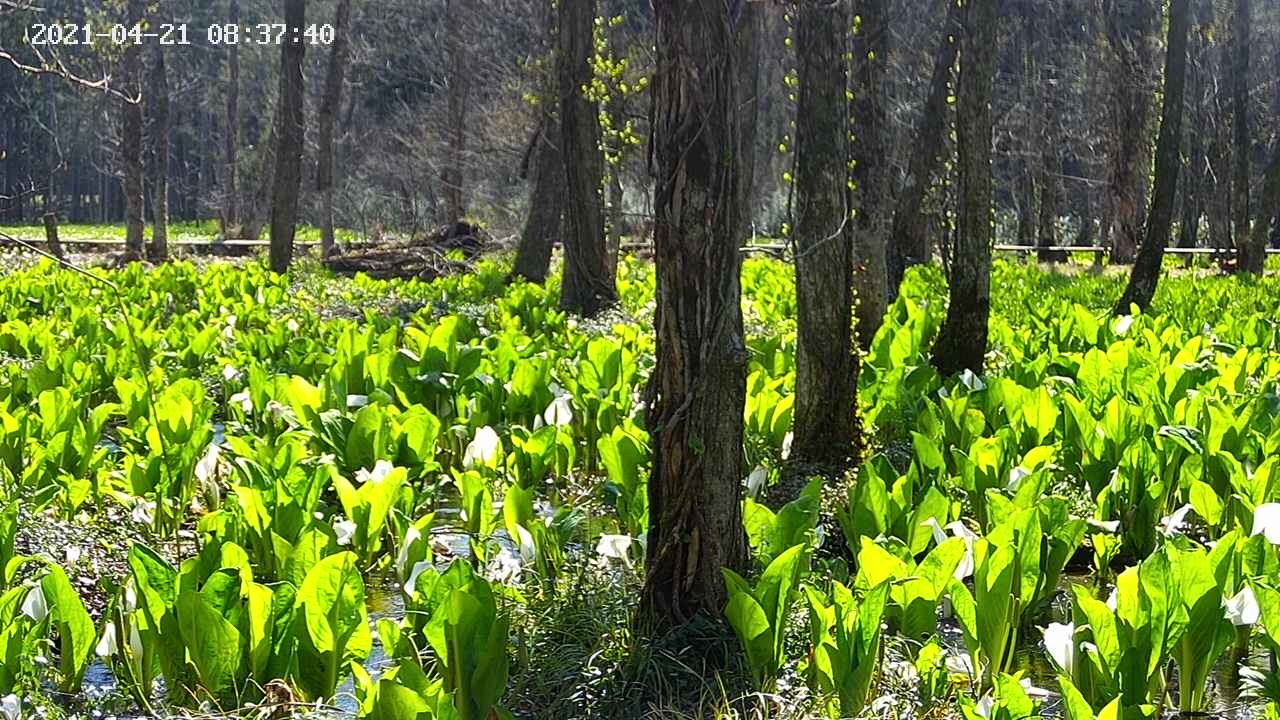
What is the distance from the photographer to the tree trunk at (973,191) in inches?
314

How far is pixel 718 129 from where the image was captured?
366cm

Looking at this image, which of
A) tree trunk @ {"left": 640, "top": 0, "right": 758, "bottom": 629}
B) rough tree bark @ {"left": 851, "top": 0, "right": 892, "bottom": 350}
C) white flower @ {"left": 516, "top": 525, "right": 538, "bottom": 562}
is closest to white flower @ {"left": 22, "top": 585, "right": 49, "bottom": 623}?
white flower @ {"left": 516, "top": 525, "right": 538, "bottom": 562}

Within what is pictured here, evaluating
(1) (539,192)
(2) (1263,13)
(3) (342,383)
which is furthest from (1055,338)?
(2) (1263,13)

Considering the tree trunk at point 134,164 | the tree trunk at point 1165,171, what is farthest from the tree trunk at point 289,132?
the tree trunk at point 1165,171

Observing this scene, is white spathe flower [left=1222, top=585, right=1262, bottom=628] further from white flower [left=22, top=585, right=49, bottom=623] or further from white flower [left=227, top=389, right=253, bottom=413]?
white flower [left=227, top=389, right=253, bottom=413]

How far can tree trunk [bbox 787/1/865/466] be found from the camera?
604cm

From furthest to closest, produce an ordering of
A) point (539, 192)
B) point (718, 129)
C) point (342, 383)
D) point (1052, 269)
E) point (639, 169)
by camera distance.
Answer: point (639, 169) → point (1052, 269) → point (539, 192) → point (342, 383) → point (718, 129)

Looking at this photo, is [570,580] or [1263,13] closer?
[570,580]

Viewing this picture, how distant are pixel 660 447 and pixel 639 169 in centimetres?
2192

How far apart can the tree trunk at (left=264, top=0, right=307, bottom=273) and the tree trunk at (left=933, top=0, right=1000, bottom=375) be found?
12019 mm

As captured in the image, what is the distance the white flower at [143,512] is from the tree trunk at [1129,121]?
18399mm

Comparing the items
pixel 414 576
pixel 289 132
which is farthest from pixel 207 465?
pixel 289 132

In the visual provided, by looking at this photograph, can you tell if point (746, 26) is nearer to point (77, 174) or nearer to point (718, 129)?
point (718, 129)

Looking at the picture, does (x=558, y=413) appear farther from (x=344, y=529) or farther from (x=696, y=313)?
(x=696, y=313)
